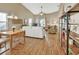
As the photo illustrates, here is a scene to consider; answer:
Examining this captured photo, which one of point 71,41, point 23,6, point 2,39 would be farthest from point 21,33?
point 71,41

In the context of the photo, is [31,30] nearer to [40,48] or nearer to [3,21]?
[40,48]

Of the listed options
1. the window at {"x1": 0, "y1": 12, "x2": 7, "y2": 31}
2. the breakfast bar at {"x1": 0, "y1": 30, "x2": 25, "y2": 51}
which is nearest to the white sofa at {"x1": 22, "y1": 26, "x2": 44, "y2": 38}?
the breakfast bar at {"x1": 0, "y1": 30, "x2": 25, "y2": 51}

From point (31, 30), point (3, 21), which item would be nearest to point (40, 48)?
point (31, 30)

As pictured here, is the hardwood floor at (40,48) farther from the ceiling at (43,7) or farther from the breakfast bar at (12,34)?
the ceiling at (43,7)

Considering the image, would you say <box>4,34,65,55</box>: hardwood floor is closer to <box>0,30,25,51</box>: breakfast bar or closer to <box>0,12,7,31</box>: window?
<box>0,30,25,51</box>: breakfast bar

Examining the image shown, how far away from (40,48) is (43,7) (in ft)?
2.55

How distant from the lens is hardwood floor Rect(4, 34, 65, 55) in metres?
2.14

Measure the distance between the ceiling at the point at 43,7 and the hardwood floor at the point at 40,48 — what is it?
492 mm

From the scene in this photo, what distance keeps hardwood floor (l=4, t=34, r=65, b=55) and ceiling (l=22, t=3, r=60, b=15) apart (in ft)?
1.62

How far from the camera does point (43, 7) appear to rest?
2.10 meters

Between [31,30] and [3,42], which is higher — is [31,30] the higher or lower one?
the higher one
